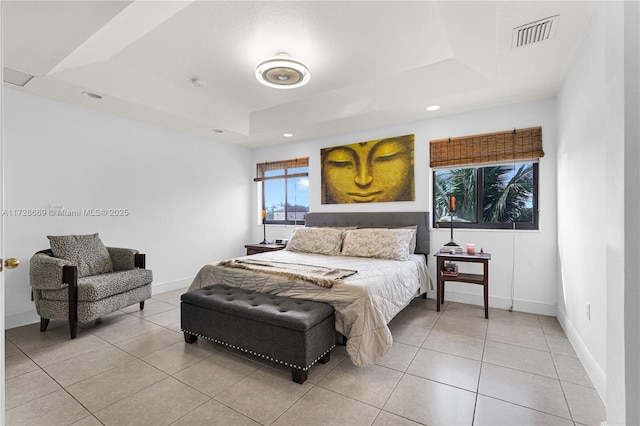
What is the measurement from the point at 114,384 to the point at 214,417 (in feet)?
2.79

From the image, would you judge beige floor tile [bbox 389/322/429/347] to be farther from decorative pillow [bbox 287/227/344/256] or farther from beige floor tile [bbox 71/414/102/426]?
beige floor tile [bbox 71/414/102/426]

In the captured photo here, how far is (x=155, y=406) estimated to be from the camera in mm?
1829

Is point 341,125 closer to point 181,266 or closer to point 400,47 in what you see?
point 400,47

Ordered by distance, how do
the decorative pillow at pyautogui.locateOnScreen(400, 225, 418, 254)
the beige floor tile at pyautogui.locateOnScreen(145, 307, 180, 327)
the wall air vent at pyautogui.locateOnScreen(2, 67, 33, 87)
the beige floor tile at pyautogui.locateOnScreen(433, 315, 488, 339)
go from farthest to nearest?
1. the decorative pillow at pyautogui.locateOnScreen(400, 225, 418, 254)
2. the beige floor tile at pyautogui.locateOnScreen(145, 307, 180, 327)
3. the beige floor tile at pyautogui.locateOnScreen(433, 315, 488, 339)
4. the wall air vent at pyautogui.locateOnScreen(2, 67, 33, 87)

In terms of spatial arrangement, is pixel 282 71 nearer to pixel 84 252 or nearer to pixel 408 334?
pixel 408 334

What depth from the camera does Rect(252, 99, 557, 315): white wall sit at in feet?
10.9

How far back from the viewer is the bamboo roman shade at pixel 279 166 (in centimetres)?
518

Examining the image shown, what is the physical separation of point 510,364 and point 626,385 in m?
1.35

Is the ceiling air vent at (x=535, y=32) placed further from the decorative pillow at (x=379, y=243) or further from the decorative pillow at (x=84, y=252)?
the decorative pillow at (x=84, y=252)

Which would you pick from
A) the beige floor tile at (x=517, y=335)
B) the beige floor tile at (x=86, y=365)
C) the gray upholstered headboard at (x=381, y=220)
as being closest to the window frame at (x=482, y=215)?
A: the gray upholstered headboard at (x=381, y=220)

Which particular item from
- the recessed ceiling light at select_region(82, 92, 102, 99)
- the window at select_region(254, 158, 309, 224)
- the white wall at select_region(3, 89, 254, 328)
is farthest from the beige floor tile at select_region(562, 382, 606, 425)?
the recessed ceiling light at select_region(82, 92, 102, 99)

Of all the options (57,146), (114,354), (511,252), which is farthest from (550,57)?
(57,146)

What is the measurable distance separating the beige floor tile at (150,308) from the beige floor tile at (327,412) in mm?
2393

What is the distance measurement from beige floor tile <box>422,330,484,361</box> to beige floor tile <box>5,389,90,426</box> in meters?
2.46
